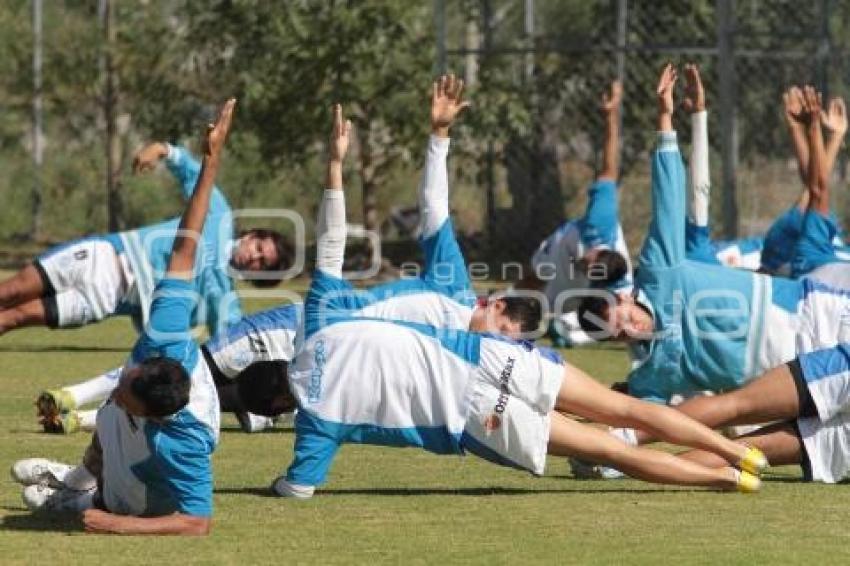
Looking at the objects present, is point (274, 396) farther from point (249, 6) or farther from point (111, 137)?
point (111, 137)

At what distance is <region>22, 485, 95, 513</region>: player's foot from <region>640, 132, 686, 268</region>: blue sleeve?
3407 mm

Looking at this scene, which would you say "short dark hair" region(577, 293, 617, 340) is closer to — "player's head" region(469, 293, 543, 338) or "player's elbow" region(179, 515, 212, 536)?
"player's head" region(469, 293, 543, 338)

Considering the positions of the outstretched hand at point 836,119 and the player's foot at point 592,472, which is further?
the outstretched hand at point 836,119

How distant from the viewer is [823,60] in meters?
24.1

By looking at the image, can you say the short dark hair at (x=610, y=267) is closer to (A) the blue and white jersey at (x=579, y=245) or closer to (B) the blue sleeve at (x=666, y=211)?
(A) the blue and white jersey at (x=579, y=245)

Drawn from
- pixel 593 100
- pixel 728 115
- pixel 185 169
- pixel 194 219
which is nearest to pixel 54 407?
pixel 185 169

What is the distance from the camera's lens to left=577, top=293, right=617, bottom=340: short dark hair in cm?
1200

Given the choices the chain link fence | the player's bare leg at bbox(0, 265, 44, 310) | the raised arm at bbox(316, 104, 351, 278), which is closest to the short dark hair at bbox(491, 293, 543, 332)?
the raised arm at bbox(316, 104, 351, 278)

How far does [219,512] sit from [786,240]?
7.45 meters

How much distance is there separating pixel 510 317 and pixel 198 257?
480 cm

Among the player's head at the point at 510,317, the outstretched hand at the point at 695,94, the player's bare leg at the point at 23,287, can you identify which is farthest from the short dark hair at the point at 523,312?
the player's bare leg at the point at 23,287

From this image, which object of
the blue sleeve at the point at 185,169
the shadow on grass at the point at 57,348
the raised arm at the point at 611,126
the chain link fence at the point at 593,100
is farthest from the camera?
the chain link fence at the point at 593,100

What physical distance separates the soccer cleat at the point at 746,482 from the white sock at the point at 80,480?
3.01m

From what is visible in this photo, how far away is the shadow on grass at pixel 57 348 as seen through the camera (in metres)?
18.0
